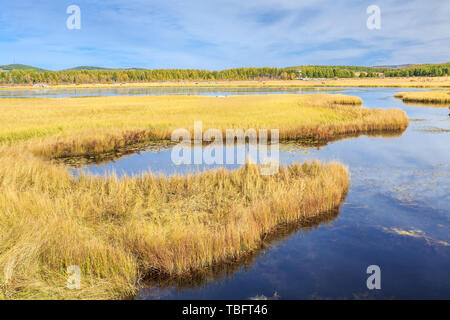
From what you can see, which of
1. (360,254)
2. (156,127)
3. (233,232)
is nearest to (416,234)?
(360,254)

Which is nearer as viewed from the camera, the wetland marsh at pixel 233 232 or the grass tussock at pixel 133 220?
the grass tussock at pixel 133 220

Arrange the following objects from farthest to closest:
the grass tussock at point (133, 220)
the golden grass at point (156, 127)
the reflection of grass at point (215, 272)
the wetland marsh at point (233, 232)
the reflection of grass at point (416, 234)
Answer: the golden grass at point (156, 127) → the reflection of grass at point (416, 234) → the reflection of grass at point (215, 272) → the wetland marsh at point (233, 232) → the grass tussock at point (133, 220)

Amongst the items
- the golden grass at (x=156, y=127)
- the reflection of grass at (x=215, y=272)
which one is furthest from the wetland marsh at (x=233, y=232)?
the golden grass at (x=156, y=127)

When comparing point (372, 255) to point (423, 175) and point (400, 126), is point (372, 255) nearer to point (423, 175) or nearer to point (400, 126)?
point (423, 175)

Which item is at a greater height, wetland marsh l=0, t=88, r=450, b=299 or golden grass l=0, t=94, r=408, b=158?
golden grass l=0, t=94, r=408, b=158

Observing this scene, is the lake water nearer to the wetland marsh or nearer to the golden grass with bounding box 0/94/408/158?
the wetland marsh

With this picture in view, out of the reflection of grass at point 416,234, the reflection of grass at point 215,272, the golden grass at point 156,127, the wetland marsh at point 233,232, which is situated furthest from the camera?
the golden grass at point 156,127

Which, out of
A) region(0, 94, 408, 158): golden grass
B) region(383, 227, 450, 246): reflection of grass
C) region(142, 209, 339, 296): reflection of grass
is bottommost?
region(142, 209, 339, 296): reflection of grass

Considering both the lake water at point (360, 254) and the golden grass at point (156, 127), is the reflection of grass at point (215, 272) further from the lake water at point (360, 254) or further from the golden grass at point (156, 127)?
the golden grass at point (156, 127)

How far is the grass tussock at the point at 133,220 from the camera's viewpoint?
604 cm

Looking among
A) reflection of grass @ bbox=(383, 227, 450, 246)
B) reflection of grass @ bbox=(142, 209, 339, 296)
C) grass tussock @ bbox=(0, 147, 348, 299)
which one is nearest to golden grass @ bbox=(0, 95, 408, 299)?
grass tussock @ bbox=(0, 147, 348, 299)

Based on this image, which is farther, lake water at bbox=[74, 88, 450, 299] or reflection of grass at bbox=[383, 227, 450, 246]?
reflection of grass at bbox=[383, 227, 450, 246]

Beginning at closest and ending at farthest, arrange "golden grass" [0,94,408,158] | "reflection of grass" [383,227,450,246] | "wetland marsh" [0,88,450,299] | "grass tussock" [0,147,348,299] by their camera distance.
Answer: "grass tussock" [0,147,348,299]
"wetland marsh" [0,88,450,299]
"reflection of grass" [383,227,450,246]
"golden grass" [0,94,408,158]

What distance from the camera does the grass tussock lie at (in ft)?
19.8
